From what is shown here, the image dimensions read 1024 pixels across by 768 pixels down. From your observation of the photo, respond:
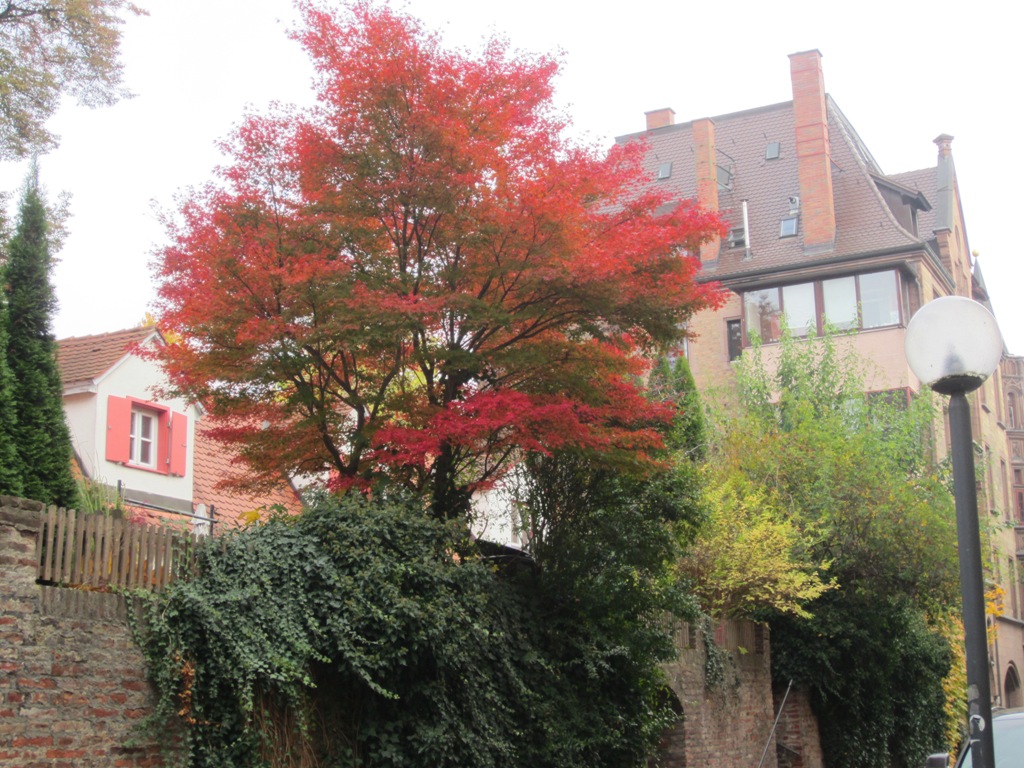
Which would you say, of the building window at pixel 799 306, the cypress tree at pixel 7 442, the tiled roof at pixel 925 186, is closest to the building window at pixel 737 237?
the building window at pixel 799 306

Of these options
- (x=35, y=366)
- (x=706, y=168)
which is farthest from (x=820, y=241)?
(x=35, y=366)

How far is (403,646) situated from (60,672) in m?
3.62

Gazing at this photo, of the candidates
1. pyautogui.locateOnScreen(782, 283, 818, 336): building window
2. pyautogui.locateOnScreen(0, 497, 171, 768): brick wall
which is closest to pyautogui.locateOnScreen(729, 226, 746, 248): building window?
pyautogui.locateOnScreen(782, 283, 818, 336): building window

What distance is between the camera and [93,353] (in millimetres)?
24641

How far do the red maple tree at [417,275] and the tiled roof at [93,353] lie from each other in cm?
870

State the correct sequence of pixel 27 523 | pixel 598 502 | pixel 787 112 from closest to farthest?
pixel 27 523 < pixel 598 502 < pixel 787 112

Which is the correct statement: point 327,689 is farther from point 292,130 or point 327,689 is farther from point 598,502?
point 292,130

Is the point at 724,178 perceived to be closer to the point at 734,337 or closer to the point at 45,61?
the point at 734,337

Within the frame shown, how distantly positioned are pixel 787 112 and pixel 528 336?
110ft

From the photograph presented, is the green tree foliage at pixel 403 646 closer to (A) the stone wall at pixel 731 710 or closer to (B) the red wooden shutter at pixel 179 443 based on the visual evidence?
(A) the stone wall at pixel 731 710

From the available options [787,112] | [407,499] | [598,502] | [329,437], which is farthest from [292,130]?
[787,112]

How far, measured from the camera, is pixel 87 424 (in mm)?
23625

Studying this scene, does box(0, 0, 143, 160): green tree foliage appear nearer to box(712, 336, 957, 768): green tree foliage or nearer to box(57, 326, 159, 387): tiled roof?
Answer: box(57, 326, 159, 387): tiled roof

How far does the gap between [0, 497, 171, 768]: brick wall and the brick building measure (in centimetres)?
2560
